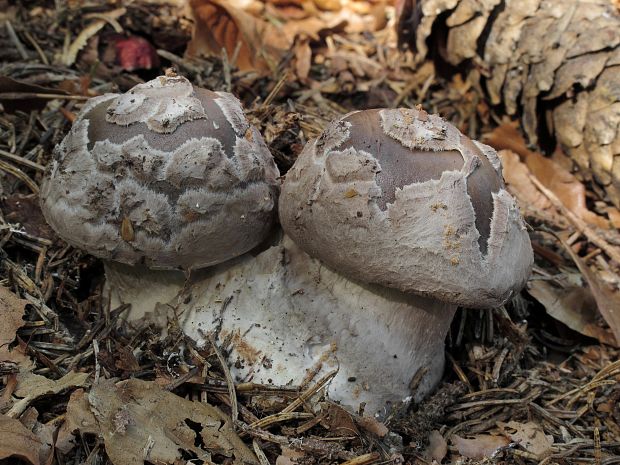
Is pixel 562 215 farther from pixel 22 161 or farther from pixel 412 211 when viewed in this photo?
pixel 22 161

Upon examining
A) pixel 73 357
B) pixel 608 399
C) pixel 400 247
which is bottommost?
pixel 73 357

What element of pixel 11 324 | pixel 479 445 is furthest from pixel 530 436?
pixel 11 324

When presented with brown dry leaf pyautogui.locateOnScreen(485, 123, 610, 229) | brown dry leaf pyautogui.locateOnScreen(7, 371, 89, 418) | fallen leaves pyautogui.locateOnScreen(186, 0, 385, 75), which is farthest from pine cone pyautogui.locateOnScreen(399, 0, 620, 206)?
brown dry leaf pyautogui.locateOnScreen(7, 371, 89, 418)

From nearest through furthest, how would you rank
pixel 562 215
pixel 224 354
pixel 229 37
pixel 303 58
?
pixel 224 354 → pixel 562 215 → pixel 229 37 → pixel 303 58

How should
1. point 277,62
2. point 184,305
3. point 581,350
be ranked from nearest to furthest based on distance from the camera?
point 184,305
point 581,350
point 277,62

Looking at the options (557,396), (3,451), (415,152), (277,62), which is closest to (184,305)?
(3,451)

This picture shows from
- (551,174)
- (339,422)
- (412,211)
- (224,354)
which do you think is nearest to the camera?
(412,211)

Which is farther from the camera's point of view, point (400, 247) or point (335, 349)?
point (335, 349)

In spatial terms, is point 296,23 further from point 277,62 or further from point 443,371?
point 443,371
